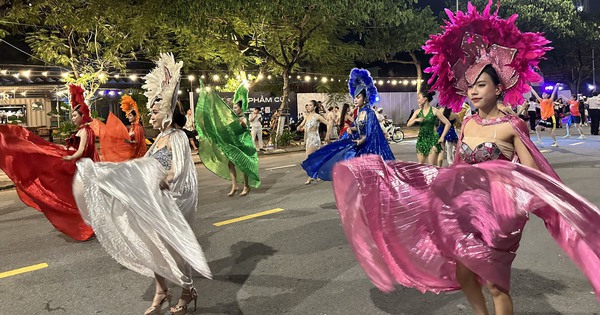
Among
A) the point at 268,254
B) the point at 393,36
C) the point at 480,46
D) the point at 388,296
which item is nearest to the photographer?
the point at 480,46

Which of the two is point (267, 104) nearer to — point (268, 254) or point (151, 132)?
point (151, 132)

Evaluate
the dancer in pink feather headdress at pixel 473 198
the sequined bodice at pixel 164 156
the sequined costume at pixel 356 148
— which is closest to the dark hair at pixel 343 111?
the sequined costume at pixel 356 148

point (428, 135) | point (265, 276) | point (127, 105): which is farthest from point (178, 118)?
point (428, 135)

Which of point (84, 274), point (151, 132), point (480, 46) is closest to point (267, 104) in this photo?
point (151, 132)

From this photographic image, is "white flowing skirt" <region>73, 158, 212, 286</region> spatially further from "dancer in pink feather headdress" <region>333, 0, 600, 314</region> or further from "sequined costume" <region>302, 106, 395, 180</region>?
"sequined costume" <region>302, 106, 395, 180</region>

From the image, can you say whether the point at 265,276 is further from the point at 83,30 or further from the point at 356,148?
the point at 83,30

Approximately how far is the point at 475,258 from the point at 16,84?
2687 centimetres

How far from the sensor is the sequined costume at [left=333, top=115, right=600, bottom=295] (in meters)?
2.50

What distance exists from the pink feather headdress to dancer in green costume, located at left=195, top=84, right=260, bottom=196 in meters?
5.78

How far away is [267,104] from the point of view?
2173cm

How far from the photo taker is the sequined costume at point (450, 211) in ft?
8.19

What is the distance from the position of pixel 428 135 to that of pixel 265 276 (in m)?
5.30

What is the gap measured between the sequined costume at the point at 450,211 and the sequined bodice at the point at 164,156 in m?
1.65

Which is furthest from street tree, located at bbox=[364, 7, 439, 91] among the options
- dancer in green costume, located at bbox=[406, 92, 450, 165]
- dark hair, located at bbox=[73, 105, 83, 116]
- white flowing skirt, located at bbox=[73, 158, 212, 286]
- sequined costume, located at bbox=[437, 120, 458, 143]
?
white flowing skirt, located at bbox=[73, 158, 212, 286]
